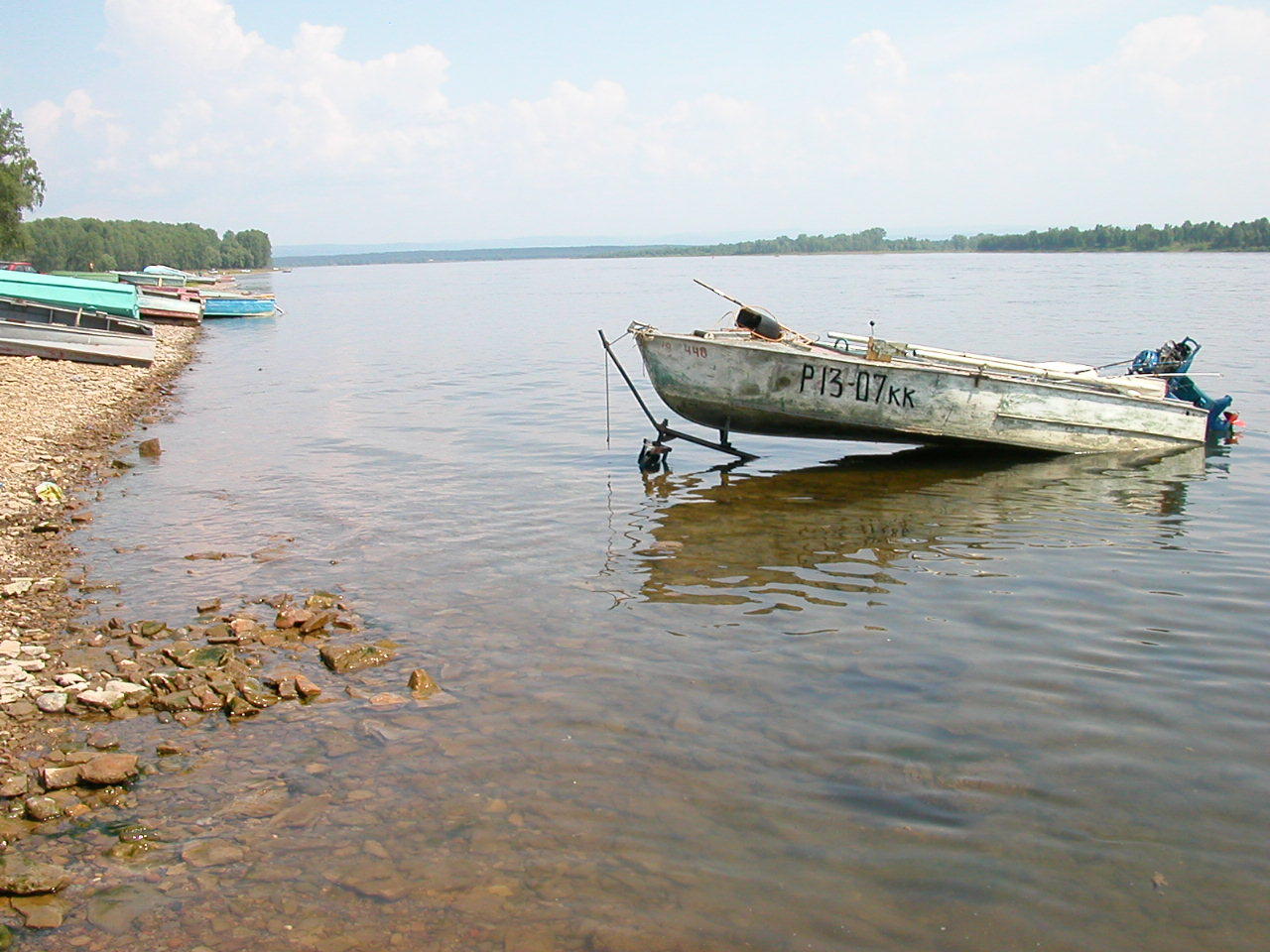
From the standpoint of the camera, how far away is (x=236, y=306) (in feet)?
173

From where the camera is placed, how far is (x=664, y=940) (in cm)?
418

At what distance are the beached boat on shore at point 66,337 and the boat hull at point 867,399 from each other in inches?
768

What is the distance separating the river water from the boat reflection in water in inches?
2.6

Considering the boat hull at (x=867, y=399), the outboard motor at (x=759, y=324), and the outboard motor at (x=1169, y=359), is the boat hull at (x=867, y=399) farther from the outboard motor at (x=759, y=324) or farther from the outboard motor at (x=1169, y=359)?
the outboard motor at (x=1169, y=359)

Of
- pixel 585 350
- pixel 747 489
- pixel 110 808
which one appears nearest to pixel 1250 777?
pixel 110 808

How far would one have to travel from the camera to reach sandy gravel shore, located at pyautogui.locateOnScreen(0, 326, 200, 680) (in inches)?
321

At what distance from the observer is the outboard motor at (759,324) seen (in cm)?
1316

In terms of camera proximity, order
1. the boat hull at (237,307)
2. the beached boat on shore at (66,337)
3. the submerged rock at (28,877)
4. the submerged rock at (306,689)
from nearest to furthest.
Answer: the submerged rock at (28,877) → the submerged rock at (306,689) → the beached boat on shore at (66,337) → the boat hull at (237,307)

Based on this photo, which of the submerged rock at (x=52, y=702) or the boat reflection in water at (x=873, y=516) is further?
the boat reflection in water at (x=873, y=516)

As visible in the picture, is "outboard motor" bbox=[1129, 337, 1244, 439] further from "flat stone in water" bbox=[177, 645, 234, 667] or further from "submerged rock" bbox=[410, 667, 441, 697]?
"flat stone in water" bbox=[177, 645, 234, 667]

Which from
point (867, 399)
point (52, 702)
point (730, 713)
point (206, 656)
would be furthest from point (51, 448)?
point (730, 713)

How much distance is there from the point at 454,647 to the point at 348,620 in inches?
43.3

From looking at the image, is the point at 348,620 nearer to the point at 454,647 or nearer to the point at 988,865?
the point at 454,647

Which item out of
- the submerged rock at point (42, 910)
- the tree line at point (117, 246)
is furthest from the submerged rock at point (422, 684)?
the tree line at point (117, 246)
